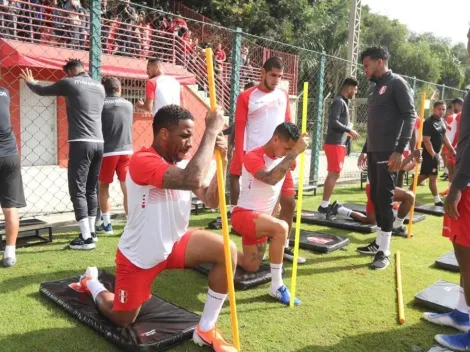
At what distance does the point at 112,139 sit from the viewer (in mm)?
5355

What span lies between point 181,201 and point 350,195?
22.4ft

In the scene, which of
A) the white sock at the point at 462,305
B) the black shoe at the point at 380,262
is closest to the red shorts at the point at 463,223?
the white sock at the point at 462,305

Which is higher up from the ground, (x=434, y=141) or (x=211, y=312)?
(x=434, y=141)

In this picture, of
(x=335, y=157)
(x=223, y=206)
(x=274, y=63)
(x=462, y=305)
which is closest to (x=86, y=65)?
(x=335, y=157)

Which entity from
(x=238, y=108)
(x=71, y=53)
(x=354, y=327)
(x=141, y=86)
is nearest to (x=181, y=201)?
(x=354, y=327)

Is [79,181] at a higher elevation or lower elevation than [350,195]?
higher

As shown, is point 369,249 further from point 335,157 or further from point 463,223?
point 463,223

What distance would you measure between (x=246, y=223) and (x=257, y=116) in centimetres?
142

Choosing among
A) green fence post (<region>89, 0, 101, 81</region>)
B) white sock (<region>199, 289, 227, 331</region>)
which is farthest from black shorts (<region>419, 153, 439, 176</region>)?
white sock (<region>199, 289, 227, 331</region>)

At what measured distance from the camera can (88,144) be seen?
15.6 ft

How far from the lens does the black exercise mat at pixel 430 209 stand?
739cm

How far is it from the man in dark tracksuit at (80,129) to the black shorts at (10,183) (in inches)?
23.9

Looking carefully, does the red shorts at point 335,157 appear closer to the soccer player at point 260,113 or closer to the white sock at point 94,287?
the soccer player at point 260,113

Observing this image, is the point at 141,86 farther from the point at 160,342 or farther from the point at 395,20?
the point at 395,20
